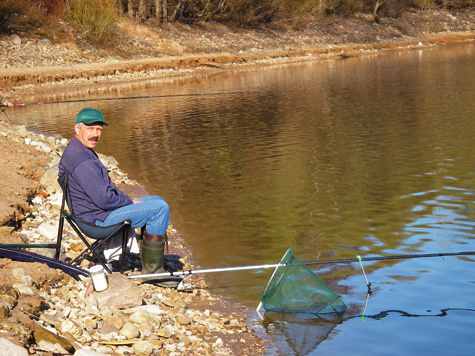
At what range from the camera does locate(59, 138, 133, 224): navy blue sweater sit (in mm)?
5289

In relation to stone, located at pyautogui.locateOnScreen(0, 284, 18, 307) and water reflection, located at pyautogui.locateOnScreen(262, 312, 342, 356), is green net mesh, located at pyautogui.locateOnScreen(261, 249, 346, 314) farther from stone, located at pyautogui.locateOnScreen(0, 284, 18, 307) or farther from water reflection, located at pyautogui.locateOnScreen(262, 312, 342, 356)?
stone, located at pyautogui.locateOnScreen(0, 284, 18, 307)

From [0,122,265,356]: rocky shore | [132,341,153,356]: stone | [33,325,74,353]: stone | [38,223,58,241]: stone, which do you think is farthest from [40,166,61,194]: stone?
[33,325,74,353]: stone

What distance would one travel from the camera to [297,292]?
5.34 metres

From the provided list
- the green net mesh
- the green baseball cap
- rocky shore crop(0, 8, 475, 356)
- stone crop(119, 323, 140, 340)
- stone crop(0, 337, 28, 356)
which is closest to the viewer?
stone crop(0, 337, 28, 356)

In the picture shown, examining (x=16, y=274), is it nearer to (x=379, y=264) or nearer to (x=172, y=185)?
(x=379, y=264)

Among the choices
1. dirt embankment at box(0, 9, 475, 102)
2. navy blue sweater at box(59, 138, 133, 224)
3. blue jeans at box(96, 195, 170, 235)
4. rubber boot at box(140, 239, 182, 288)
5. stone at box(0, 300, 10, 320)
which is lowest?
dirt embankment at box(0, 9, 475, 102)

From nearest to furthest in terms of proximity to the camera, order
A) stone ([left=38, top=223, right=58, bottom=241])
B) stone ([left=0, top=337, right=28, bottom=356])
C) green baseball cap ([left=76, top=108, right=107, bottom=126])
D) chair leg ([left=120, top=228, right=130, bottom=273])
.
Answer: stone ([left=0, top=337, right=28, bottom=356])
green baseball cap ([left=76, top=108, right=107, bottom=126])
chair leg ([left=120, top=228, right=130, bottom=273])
stone ([left=38, top=223, right=58, bottom=241])

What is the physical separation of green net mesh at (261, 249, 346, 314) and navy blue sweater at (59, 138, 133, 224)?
1440mm

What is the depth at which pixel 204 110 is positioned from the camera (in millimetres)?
19844

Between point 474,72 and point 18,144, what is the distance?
19916 mm

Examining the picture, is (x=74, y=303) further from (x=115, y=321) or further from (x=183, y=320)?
(x=183, y=320)

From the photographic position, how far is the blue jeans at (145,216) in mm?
5391

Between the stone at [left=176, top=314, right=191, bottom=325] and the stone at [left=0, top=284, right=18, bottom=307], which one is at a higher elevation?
the stone at [left=0, top=284, right=18, bottom=307]

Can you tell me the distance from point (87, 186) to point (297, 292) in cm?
192
